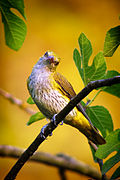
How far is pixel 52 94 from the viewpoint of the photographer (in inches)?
54.4

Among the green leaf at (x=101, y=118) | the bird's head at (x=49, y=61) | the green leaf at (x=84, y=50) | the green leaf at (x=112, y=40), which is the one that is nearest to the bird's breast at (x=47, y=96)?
the bird's head at (x=49, y=61)

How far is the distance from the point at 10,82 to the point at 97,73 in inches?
81.3

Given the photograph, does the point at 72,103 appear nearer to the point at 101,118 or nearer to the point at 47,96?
the point at 101,118

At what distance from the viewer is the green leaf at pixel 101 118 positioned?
101 cm

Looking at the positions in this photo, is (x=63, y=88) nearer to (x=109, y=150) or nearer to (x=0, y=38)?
(x=109, y=150)

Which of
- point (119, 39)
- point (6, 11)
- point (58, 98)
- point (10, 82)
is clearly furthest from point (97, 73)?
point (10, 82)

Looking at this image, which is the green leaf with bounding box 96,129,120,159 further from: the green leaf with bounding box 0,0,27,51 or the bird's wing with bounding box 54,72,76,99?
the bird's wing with bounding box 54,72,76,99

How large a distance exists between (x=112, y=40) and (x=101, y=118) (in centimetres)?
40

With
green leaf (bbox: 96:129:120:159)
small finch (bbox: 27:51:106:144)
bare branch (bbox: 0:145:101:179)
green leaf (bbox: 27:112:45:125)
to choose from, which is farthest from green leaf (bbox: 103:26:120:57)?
bare branch (bbox: 0:145:101:179)

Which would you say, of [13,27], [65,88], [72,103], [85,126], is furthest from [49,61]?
[72,103]

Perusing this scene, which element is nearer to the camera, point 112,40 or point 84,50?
point 112,40

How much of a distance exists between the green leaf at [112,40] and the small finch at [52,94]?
0.64m

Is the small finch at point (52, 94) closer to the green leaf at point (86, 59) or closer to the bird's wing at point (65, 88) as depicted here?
the bird's wing at point (65, 88)

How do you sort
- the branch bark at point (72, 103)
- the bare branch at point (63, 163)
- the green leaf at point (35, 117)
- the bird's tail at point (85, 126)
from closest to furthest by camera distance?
1. the branch bark at point (72, 103)
2. the green leaf at point (35, 117)
3. the bird's tail at point (85, 126)
4. the bare branch at point (63, 163)
